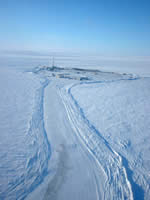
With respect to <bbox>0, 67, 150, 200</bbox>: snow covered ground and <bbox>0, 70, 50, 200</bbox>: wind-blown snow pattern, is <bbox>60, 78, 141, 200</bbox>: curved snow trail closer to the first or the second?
<bbox>0, 67, 150, 200</bbox>: snow covered ground

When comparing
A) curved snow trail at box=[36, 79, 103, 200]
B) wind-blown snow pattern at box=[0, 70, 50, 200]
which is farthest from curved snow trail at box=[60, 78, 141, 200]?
wind-blown snow pattern at box=[0, 70, 50, 200]

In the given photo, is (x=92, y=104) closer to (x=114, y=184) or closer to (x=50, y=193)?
(x=114, y=184)

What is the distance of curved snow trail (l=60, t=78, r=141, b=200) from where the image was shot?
3.05 metres

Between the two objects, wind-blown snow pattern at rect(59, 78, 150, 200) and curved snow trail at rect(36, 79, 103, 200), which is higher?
wind-blown snow pattern at rect(59, 78, 150, 200)

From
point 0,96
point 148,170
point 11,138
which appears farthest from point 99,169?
point 0,96

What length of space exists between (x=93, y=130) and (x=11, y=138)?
10.1ft

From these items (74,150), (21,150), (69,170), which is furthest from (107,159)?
(21,150)

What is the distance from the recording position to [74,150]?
168 inches

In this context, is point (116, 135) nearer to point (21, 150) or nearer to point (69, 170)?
point (69, 170)

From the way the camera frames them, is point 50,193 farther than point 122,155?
No

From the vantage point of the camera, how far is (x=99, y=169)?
3.60 m

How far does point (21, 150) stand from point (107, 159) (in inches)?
106

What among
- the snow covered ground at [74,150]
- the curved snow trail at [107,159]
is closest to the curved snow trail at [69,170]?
the snow covered ground at [74,150]

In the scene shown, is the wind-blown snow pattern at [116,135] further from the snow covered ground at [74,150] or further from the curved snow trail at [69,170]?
the curved snow trail at [69,170]
